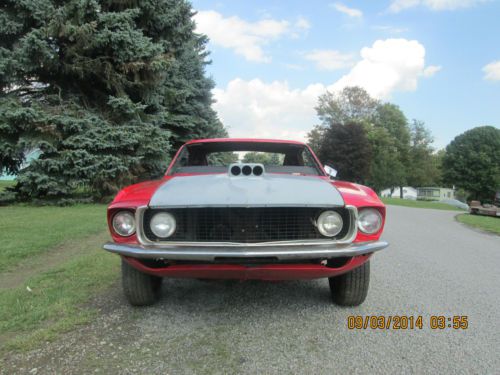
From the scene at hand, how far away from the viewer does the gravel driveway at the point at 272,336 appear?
188cm

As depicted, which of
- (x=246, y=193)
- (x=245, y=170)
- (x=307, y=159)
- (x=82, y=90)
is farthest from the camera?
(x=82, y=90)

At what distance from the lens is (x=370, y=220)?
2.35 metres

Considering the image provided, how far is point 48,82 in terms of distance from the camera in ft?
31.3

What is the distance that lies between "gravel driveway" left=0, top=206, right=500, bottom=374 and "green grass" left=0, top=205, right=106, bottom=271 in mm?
2291

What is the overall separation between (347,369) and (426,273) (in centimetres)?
259

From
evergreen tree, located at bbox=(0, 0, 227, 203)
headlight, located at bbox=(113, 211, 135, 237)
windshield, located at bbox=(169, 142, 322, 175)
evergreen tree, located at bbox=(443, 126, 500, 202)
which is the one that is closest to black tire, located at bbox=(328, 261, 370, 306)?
windshield, located at bbox=(169, 142, 322, 175)

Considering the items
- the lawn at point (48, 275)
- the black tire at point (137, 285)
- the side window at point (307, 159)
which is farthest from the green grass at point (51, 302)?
the side window at point (307, 159)

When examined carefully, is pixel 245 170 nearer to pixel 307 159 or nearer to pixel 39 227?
pixel 307 159

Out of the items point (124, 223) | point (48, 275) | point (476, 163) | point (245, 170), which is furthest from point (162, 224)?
point (476, 163)

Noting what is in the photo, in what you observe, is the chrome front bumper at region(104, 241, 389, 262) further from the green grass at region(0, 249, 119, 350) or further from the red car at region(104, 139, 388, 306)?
the green grass at region(0, 249, 119, 350)

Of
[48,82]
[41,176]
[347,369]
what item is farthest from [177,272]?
[48,82]

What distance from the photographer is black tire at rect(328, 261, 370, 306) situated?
257cm

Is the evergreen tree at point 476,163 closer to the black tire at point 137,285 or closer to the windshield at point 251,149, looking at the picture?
the windshield at point 251,149

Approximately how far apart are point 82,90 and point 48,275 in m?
8.08
